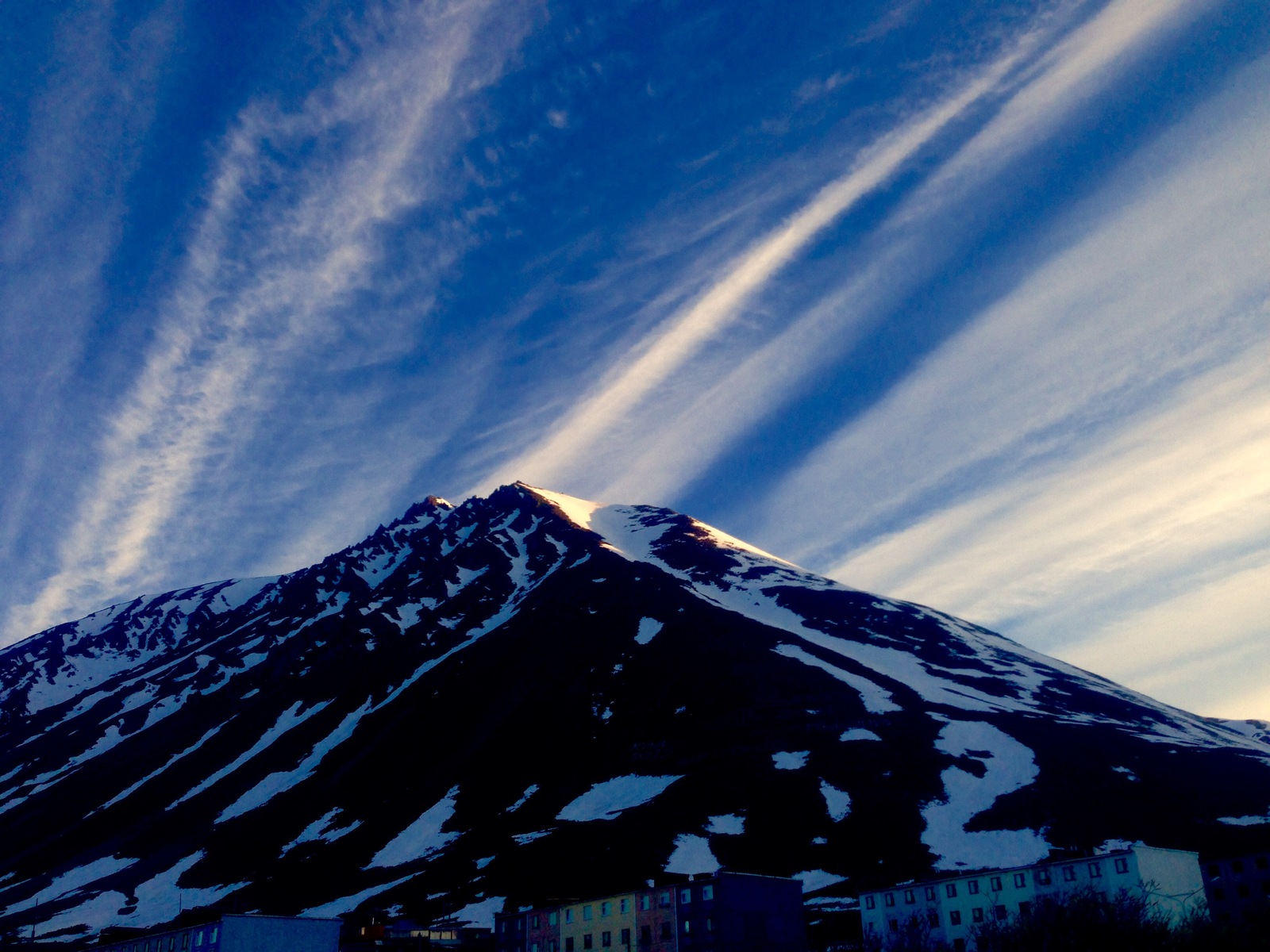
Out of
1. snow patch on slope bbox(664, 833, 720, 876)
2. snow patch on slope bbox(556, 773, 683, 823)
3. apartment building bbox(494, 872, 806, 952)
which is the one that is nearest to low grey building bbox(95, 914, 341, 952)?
apartment building bbox(494, 872, 806, 952)

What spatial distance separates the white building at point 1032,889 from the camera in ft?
245

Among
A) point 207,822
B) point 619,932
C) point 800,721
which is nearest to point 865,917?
point 619,932

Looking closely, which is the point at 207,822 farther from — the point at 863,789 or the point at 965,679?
the point at 965,679

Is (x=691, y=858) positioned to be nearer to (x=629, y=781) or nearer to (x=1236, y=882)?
(x=629, y=781)

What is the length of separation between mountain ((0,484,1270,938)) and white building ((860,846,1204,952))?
76.0 ft

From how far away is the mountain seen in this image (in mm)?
114938

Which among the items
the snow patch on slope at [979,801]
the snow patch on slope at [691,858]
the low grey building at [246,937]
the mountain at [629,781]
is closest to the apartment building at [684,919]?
the low grey building at [246,937]

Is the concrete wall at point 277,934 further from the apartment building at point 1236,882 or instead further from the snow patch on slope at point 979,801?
the apartment building at point 1236,882

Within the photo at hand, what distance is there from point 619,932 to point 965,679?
11235cm

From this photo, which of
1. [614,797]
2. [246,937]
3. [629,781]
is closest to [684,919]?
[246,937]

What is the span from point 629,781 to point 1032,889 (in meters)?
72.4

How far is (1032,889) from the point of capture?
3031 inches

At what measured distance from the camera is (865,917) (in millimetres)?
86500

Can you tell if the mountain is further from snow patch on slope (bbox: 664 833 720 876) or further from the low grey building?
the low grey building
